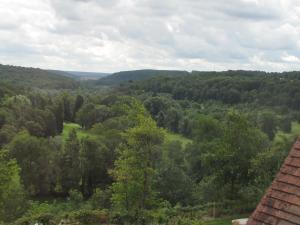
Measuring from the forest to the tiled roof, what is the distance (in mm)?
19348

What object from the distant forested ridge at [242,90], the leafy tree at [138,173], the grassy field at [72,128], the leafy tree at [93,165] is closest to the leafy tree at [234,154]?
the leafy tree at [138,173]

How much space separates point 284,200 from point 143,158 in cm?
2041

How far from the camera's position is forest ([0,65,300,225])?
A: 26.3 metres

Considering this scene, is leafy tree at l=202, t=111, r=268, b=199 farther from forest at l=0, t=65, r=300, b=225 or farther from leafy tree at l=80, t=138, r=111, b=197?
leafy tree at l=80, t=138, r=111, b=197

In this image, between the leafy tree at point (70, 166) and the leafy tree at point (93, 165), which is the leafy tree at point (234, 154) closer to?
the leafy tree at point (93, 165)

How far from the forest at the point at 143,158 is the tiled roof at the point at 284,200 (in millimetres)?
19348

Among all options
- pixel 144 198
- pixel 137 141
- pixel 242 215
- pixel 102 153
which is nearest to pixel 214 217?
pixel 242 215

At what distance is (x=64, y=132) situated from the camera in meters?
92.3

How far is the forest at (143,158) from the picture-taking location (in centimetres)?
2628

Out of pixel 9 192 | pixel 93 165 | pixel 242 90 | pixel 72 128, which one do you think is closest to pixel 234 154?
pixel 9 192

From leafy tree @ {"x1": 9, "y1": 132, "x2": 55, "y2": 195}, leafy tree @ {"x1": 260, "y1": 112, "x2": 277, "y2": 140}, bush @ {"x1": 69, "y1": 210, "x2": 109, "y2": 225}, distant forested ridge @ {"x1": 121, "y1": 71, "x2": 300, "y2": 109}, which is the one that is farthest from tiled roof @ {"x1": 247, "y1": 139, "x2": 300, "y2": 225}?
distant forested ridge @ {"x1": 121, "y1": 71, "x2": 300, "y2": 109}

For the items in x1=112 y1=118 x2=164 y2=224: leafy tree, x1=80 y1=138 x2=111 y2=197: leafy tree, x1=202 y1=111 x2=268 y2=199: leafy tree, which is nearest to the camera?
x1=112 y1=118 x2=164 y2=224: leafy tree

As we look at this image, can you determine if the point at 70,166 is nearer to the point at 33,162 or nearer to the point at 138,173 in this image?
the point at 33,162

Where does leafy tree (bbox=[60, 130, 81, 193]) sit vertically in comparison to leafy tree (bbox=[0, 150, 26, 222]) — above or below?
below
